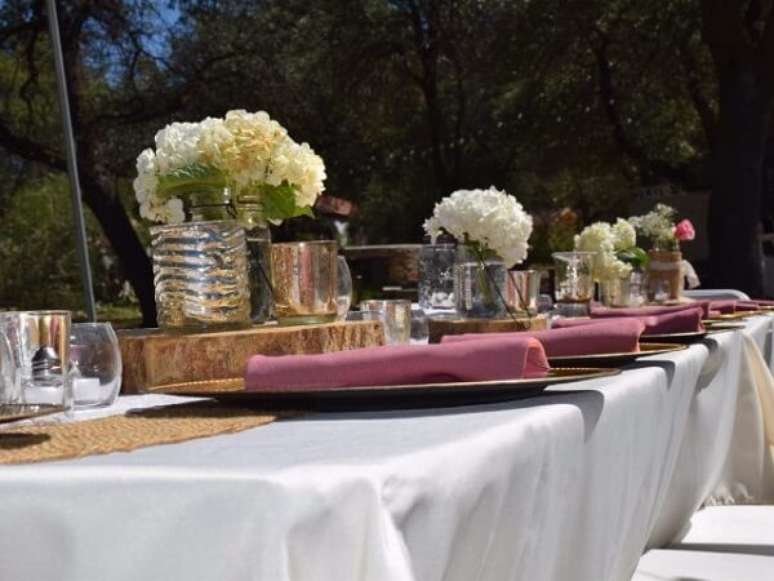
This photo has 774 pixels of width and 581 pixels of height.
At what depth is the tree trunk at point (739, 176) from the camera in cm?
1081

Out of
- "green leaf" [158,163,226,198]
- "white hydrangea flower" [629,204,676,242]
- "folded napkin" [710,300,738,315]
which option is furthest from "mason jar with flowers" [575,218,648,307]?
"green leaf" [158,163,226,198]

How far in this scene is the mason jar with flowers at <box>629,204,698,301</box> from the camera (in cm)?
454

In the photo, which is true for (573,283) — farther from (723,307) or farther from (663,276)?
(663,276)

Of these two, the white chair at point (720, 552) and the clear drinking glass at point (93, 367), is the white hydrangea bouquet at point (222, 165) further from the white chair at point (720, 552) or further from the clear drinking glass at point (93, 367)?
the white chair at point (720, 552)

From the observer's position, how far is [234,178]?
2.05m

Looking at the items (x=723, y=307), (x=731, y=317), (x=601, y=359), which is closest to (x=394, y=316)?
(x=601, y=359)

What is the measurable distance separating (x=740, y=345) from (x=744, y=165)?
8330 mm

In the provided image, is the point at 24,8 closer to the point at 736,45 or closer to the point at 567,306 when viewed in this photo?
the point at 736,45

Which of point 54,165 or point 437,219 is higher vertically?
point 54,165

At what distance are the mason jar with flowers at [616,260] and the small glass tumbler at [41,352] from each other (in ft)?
9.36

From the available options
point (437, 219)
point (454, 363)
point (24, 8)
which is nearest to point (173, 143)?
point (454, 363)

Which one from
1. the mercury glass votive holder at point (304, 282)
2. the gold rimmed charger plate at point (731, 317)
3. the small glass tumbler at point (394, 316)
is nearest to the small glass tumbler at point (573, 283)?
the gold rimmed charger plate at point (731, 317)

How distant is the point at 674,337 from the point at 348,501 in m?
1.70

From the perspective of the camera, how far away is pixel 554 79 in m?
17.2
